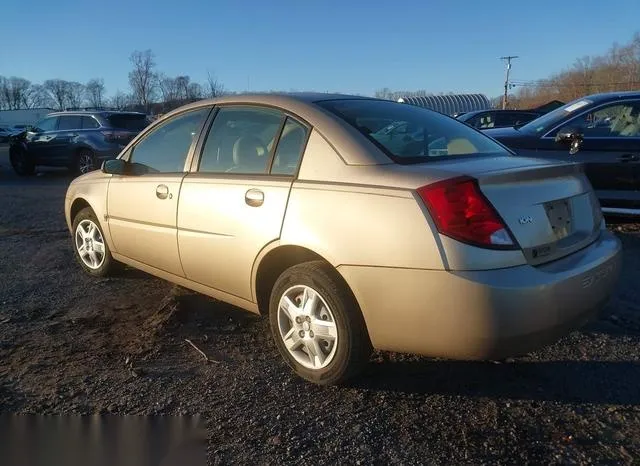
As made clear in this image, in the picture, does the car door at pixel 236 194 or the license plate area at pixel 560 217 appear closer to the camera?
the license plate area at pixel 560 217

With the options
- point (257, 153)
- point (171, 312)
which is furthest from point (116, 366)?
point (257, 153)

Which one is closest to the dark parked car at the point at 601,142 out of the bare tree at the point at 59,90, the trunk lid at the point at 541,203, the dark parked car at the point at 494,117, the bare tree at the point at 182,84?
the trunk lid at the point at 541,203

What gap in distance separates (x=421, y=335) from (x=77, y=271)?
3811 mm

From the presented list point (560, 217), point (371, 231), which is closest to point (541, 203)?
point (560, 217)

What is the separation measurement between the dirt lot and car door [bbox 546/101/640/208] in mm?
1982

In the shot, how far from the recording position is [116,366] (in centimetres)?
316

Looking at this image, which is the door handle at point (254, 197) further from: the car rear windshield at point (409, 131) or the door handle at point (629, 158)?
the door handle at point (629, 158)

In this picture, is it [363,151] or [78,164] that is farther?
[78,164]

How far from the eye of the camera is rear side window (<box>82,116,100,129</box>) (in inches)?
507

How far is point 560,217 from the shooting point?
2.68 meters

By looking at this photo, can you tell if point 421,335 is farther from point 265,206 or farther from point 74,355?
point 74,355

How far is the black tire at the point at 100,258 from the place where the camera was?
15.2 ft

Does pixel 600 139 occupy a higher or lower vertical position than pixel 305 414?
higher

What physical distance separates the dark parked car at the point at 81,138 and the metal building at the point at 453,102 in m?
26.3
